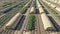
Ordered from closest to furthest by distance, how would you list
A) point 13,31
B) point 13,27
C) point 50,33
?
point 50,33 < point 13,31 < point 13,27

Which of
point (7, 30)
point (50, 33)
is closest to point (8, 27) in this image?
point (7, 30)

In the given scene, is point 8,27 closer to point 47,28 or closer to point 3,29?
point 3,29

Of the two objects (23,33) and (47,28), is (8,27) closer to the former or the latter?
(23,33)

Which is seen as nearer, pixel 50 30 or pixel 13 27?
pixel 50 30

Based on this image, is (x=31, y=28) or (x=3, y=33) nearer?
(x=3, y=33)

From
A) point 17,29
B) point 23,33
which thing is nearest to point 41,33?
point 23,33

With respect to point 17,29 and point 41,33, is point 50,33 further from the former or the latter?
point 17,29

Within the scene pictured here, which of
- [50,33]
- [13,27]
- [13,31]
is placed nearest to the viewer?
[50,33]
